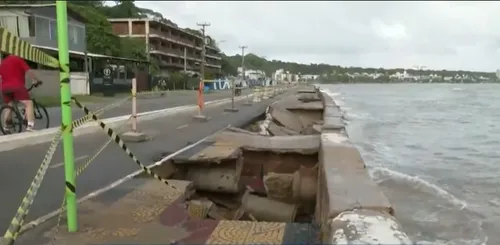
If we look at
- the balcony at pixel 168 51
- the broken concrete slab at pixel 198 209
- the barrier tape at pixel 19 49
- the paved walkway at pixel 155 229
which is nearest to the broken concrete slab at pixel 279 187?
the broken concrete slab at pixel 198 209

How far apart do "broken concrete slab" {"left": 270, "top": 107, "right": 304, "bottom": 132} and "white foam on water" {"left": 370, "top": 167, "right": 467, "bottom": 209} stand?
7.52 m

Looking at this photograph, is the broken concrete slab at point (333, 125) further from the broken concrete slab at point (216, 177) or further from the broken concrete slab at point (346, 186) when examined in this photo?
the broken concrete slab at point (346, 186)

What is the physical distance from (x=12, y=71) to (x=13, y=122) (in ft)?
4.78

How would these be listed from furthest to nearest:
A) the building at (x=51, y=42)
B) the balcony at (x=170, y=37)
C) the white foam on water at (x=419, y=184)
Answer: the balcony at (x=170, y=37), the building at (x=51, y=42), the white foam on water at (x=419, y=184)

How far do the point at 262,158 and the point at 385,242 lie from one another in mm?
5796

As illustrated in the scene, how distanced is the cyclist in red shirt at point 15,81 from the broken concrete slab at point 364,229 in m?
7.53

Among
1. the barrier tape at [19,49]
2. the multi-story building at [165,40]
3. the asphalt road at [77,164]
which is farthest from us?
the multi-story building at [165,40]

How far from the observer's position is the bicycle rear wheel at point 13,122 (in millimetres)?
9907

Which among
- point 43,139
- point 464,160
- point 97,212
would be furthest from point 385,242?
point 464,160

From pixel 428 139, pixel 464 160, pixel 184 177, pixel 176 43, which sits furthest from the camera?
pixel 176 43

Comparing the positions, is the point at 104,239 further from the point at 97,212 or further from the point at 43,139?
the point at 43,139

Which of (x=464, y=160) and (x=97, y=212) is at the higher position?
(x=97, y=212)

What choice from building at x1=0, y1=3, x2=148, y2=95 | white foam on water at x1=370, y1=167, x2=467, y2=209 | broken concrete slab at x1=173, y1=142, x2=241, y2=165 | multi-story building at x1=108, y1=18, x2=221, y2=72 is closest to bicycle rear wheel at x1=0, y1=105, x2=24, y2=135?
broken concrete slab at x1=173, y1=142, x2=241, y2=165

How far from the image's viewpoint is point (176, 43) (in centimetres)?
8944
